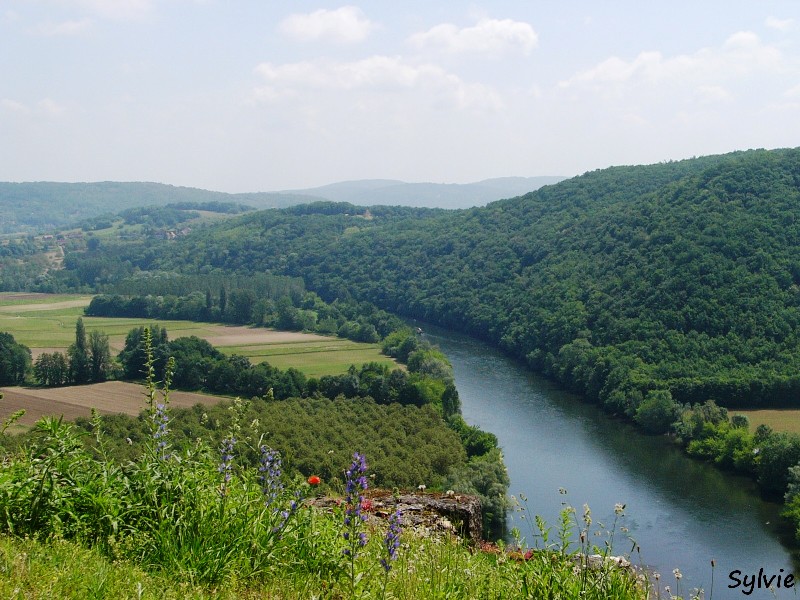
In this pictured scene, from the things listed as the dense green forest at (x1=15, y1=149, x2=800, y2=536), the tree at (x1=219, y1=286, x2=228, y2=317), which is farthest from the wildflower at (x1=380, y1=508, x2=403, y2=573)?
the tree at (x1=219, y1=286, x2=228, y2=317)

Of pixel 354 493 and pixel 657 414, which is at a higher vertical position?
pixel 354 493

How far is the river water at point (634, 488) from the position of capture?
22547 millimetres

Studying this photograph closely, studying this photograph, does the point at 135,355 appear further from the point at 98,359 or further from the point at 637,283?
the point at 637,283

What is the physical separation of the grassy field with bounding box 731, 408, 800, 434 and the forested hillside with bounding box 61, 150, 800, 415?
56.9 inches

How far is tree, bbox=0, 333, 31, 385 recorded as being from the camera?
4503cm

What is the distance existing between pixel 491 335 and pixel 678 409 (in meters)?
25.4

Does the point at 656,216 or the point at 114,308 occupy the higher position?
the point at 656,216

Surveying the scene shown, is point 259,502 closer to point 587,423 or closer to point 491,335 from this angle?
point 587,423

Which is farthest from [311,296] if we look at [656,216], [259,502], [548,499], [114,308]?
[259,502]

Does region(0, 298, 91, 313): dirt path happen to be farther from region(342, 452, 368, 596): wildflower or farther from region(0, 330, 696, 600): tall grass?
region(342, 452, 368, 596): wildflower

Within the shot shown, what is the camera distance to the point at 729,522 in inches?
1050

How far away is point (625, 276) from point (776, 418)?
69.5 ft

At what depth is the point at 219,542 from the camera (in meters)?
4.58

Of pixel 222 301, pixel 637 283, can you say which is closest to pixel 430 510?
pixel 637 283
